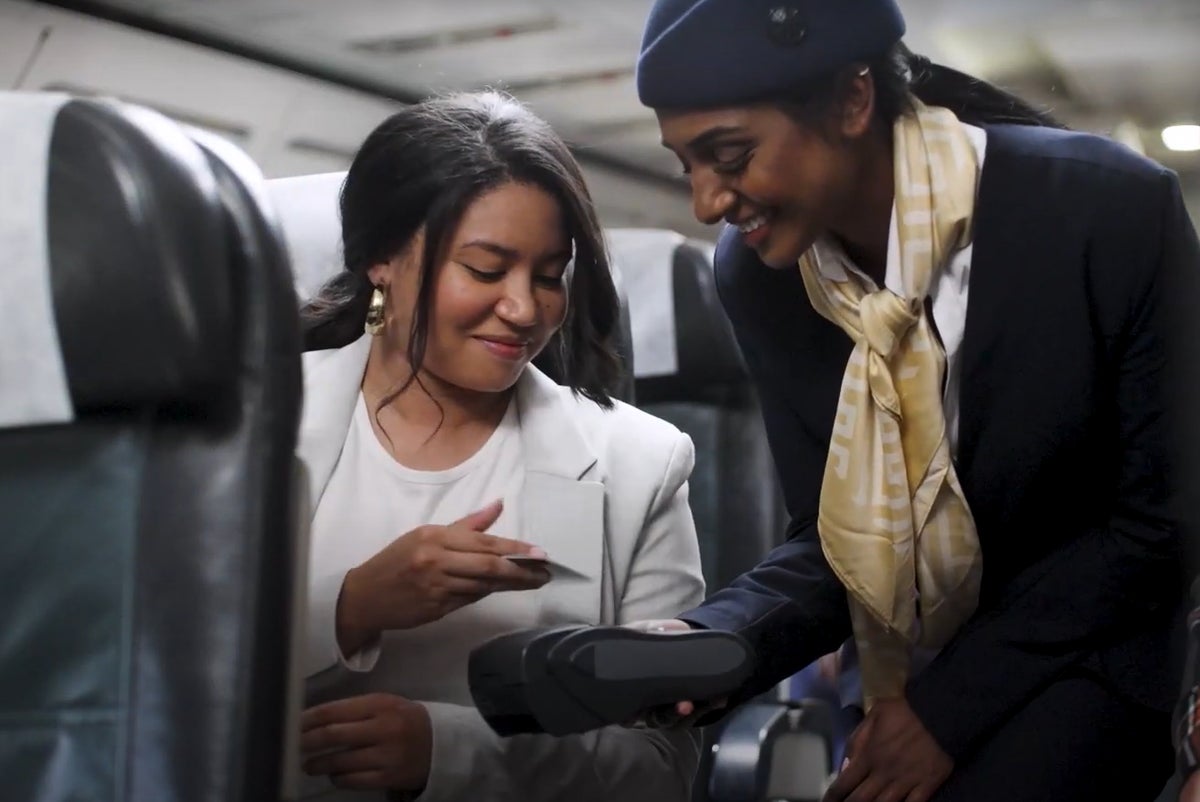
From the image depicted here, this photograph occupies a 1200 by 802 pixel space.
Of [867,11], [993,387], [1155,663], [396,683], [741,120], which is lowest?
[396,683]

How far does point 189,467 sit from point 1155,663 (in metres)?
0.96

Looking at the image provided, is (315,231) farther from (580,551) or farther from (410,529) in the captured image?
(580,551)

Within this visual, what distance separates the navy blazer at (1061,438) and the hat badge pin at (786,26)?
22 cm

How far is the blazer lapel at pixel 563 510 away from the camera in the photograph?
1552 millimetres

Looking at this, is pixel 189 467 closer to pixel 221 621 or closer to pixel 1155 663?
pixel 221 621

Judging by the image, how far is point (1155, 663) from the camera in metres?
1.47

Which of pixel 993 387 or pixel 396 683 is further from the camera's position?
pixel 396 683

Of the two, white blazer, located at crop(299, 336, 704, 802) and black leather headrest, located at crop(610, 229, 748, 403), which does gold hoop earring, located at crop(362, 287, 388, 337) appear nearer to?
white blazer, located at crop(299, 336, 704, 802)

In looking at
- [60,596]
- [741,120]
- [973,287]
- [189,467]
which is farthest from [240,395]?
[973,287]

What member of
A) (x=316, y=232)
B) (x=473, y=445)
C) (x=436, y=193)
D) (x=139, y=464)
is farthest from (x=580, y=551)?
(x=139, y=464)

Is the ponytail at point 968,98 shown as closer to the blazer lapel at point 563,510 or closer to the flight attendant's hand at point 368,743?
the blazer lapel at point 563,510

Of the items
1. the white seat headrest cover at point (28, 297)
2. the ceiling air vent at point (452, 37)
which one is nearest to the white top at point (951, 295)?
the white seat headrest cover at point (28, 297)

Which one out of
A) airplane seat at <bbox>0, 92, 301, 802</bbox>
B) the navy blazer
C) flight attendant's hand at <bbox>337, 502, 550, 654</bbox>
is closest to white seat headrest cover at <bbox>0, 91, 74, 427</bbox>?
airplane seat at <bbox>0, 92, 301, 802</bbox>

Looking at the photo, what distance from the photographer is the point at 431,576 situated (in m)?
1.38
